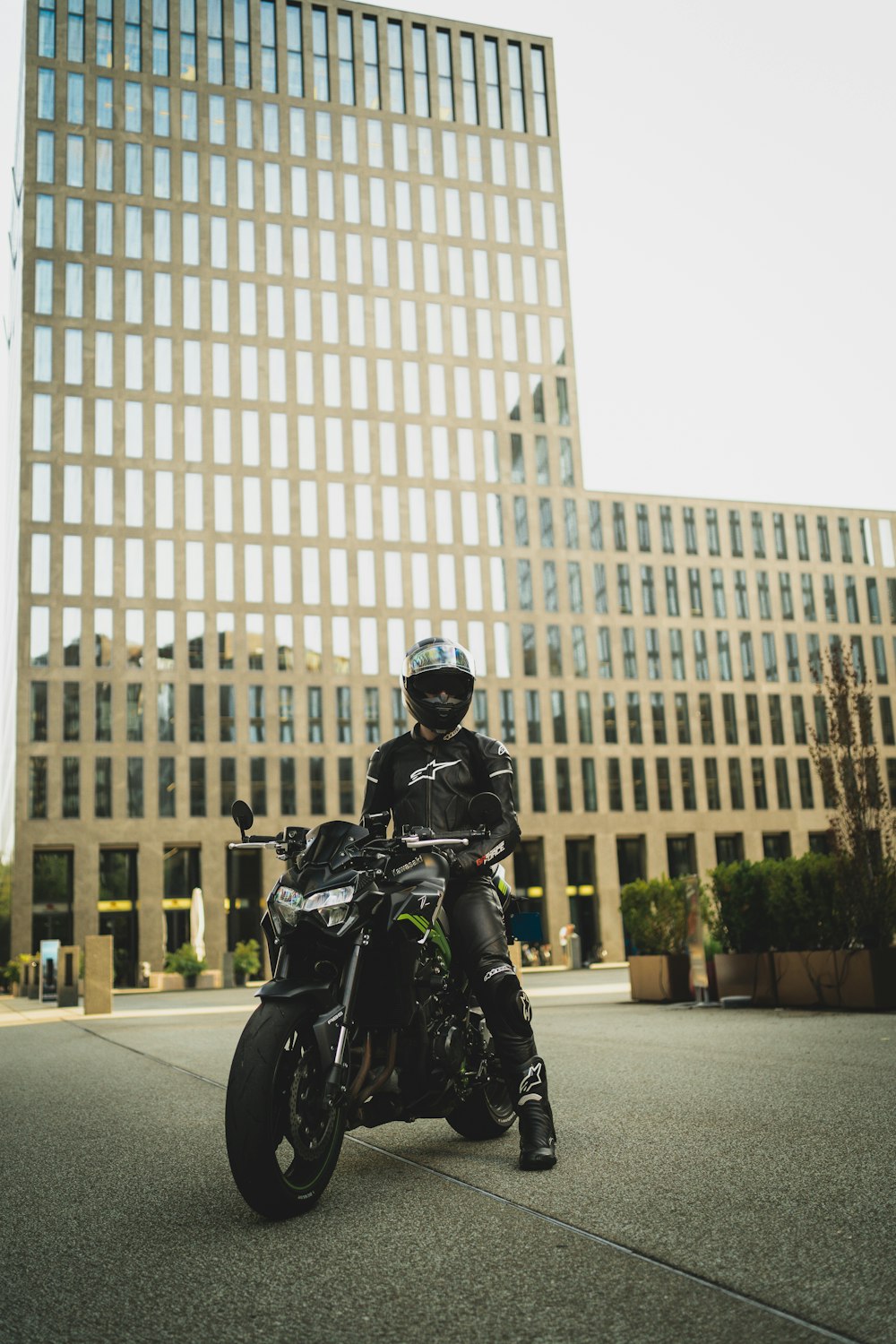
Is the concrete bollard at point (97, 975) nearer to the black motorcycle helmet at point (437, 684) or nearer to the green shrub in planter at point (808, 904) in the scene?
the green shrub in planter at point (808, 904)

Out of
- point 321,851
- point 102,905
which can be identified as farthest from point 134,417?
point 321,851

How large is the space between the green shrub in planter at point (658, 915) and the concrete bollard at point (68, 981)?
47.1 feet

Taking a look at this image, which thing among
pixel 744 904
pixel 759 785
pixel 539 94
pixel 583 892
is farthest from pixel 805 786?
→ pixel 744 904

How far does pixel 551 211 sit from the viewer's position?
7256 centimetres

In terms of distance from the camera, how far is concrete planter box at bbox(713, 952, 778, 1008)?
15.2m

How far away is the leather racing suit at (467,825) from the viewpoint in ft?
16.2

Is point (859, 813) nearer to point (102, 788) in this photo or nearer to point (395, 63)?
point (102, 788)

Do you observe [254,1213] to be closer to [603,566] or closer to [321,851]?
[321,851]

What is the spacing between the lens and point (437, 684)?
547cm

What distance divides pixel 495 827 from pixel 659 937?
13.7 m

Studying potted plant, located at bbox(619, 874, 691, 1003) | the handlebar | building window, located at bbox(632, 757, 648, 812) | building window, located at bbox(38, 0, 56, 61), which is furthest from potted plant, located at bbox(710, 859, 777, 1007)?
building window, located at bbox(38, 0, 56, 61)

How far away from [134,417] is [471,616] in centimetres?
1886

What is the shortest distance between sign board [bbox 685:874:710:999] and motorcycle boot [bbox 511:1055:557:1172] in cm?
1158

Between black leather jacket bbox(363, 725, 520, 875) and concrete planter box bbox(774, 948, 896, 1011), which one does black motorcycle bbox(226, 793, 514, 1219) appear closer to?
black leather jacket bbox(363, 725, 520, 875)
